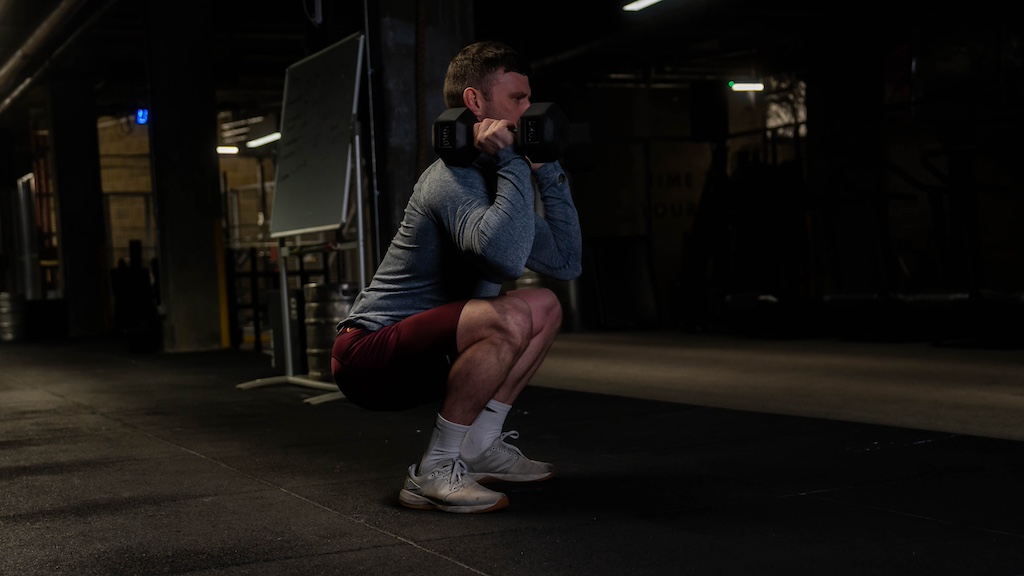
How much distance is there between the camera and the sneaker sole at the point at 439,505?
2764 millimetres

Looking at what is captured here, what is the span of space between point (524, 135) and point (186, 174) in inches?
331

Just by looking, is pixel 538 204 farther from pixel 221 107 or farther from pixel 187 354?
pixel 221 107

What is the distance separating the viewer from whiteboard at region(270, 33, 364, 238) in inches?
222

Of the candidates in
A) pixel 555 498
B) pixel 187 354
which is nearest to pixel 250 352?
pixel 187 354

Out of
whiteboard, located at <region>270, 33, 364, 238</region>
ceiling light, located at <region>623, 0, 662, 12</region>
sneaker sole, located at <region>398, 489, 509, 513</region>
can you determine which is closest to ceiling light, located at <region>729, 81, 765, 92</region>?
ceiling light, located at <region>623, 0, 662, 12</region>

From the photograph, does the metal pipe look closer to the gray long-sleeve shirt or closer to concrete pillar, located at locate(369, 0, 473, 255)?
concrete pillar, located at locate(369, 0, 473, 255)

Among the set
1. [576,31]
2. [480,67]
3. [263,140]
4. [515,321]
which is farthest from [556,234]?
[263,140]

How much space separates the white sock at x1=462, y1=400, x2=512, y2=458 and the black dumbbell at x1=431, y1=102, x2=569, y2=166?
2.23ft

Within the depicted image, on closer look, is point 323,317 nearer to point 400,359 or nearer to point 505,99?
point 400,359

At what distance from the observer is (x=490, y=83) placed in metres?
2.80

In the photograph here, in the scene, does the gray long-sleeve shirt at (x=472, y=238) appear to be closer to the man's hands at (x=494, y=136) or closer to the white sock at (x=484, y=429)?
the man's hands at (x=494, y=136)

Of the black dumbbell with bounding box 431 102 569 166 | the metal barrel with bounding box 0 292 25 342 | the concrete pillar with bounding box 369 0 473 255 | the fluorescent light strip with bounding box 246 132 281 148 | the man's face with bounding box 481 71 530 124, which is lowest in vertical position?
the metal barrel with bounding box 0 292 25 342

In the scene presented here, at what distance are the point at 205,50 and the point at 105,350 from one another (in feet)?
9.56

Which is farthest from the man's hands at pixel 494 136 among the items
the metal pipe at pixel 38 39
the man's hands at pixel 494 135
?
the metal pipe at pixel 38 39
